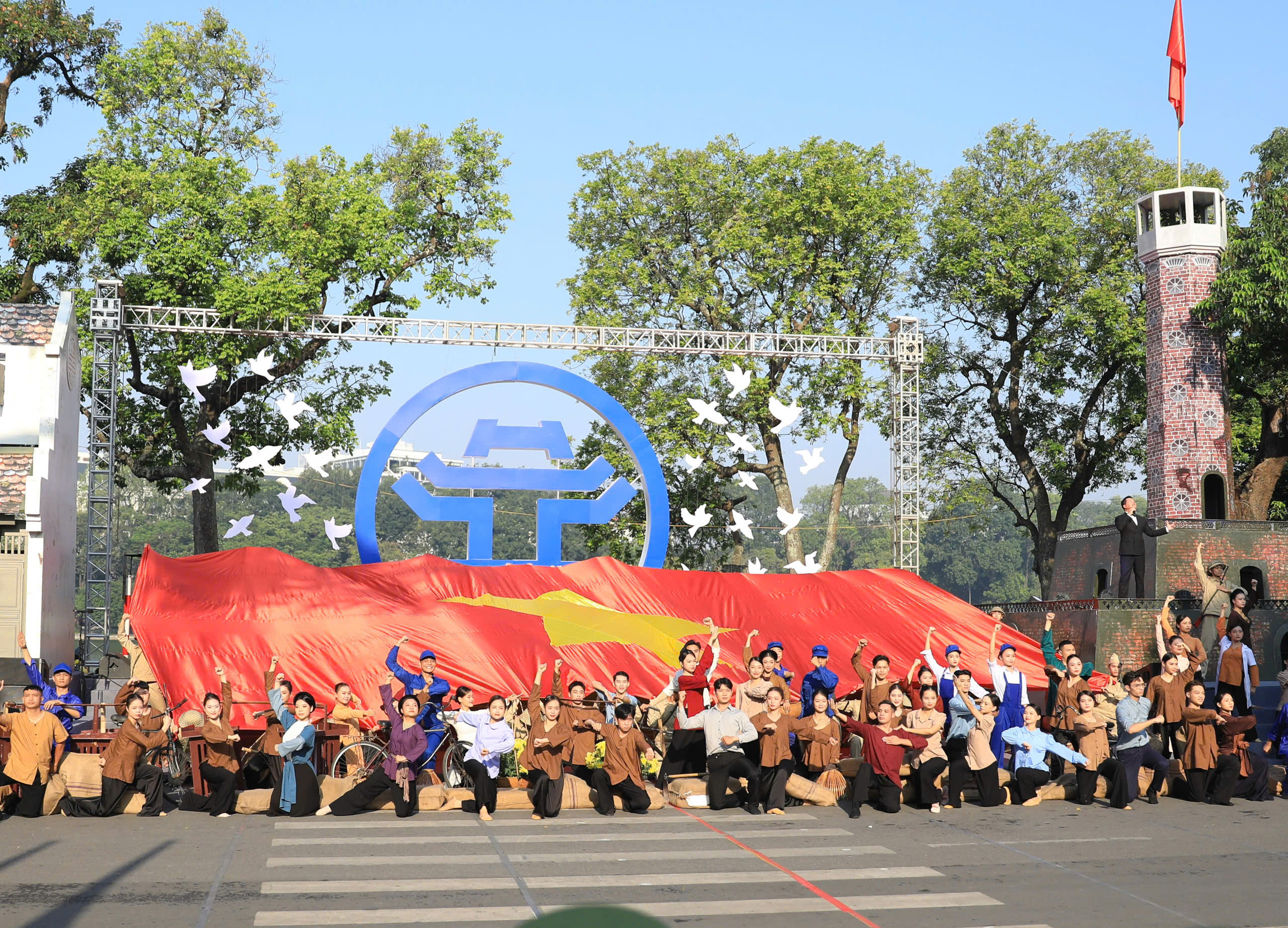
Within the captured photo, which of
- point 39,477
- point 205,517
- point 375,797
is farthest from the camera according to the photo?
point 205,517

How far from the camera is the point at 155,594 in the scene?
15109 mm

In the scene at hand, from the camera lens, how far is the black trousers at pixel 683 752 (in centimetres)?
1265

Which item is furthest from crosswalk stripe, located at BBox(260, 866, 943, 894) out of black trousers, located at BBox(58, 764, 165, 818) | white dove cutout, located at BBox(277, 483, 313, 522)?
white dove cutout, located at BBox(277, 483, 313, 522)

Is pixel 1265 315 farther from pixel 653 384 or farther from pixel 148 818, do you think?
pixel 148 818

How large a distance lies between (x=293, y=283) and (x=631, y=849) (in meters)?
18.6

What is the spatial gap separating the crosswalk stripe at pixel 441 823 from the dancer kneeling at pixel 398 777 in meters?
0.13

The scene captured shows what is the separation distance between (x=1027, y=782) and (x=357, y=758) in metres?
6.21

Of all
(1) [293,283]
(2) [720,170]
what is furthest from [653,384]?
(1) [293,283]

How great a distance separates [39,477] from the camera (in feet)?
58.7

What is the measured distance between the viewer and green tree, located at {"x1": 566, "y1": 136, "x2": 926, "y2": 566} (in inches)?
1208

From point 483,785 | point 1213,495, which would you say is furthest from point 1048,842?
point 1213,495

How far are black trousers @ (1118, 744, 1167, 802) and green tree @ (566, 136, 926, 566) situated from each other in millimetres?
17986

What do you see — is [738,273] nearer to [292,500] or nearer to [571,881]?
[292,500]

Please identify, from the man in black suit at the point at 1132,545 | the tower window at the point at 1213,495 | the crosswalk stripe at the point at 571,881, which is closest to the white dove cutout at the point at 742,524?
the tower window at the point at 1213,495
